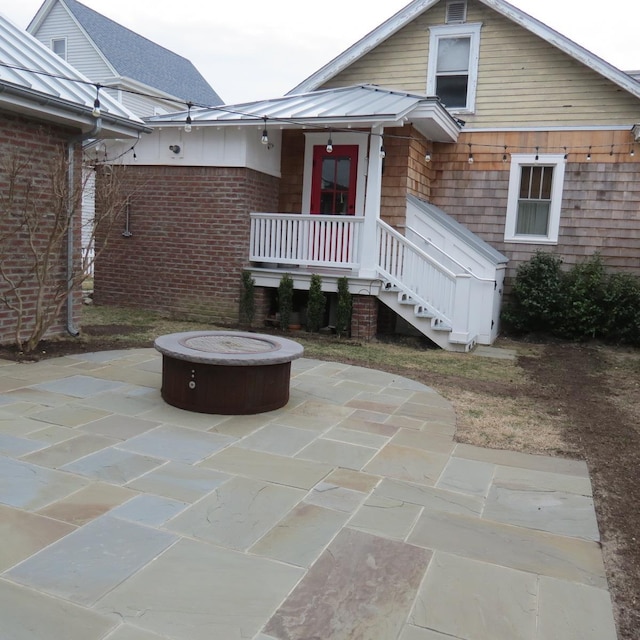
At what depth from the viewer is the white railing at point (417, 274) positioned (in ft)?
30.8

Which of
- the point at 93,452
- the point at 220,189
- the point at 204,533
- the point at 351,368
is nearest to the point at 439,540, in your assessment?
the point at 204,533

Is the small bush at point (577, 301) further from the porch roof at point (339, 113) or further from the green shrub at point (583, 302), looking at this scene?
the porch roof at point (339, 113)

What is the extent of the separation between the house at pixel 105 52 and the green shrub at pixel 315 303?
14249mm

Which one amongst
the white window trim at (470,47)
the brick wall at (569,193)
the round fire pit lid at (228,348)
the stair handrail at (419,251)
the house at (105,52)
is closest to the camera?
the round fire pit lid at (228,348)

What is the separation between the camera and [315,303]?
Answer: 33.0 ft

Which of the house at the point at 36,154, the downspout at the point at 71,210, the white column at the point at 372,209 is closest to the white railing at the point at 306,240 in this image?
the white column at the point at 372,209

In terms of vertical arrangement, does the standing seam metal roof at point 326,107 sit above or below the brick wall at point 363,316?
above

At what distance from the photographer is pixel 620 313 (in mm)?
10797

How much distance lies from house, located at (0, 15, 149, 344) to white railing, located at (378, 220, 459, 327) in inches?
156

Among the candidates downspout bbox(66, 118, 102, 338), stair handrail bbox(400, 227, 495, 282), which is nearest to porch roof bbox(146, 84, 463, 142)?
stair handrail bbox(400, 227, 495, 282)

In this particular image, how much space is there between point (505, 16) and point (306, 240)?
5771mm

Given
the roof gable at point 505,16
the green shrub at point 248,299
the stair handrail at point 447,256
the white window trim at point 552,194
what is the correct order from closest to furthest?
the stair handrail at point 447,256
the green shrub at point 248,299
the roof gable at point 505,16
the white window trim at point 552,194

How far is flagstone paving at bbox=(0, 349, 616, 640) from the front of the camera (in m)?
2.49

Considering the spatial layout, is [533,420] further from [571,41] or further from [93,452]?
[571,41]
